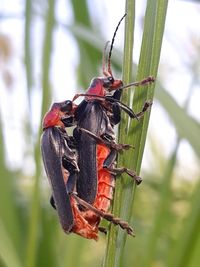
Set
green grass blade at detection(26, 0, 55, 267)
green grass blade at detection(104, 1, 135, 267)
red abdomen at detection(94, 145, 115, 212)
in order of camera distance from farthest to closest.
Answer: green grass blade at detection(26, 0, 55, 267) < red abdomen at detection(94, 145, 115, 212) < green grass blade at detection(104, 1, 135, 267)

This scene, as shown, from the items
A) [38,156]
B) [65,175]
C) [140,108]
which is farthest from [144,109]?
[38,156]

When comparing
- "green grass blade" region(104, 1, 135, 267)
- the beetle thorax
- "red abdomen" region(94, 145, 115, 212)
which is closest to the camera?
"green grass blade" region(104, 1, 135, 267)

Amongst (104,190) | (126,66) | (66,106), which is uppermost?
(126,66)

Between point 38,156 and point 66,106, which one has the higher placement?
point 66,106

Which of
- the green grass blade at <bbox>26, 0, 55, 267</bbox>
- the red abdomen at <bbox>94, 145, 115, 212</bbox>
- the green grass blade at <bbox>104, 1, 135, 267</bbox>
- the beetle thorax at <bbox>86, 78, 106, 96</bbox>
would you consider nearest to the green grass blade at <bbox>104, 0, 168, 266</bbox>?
the green grass blade at <bbox>104, 1, 135, 267</bbox>

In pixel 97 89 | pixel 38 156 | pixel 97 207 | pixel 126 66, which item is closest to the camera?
pixel 126 66

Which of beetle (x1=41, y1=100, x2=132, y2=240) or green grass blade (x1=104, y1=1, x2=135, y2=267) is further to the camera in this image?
beetle (x1=41, y1=100, x2=132, y2=240)

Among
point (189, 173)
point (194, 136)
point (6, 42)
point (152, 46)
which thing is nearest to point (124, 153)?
point (152, 46)

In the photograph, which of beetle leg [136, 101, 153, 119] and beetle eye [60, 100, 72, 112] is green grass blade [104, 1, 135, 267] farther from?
beetle eye [60, 100, 72, 112]

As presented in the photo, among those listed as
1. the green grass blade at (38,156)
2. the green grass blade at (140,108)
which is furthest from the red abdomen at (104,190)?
the green grass blade at (38,156)

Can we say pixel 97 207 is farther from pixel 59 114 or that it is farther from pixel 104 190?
pixel 59 114
